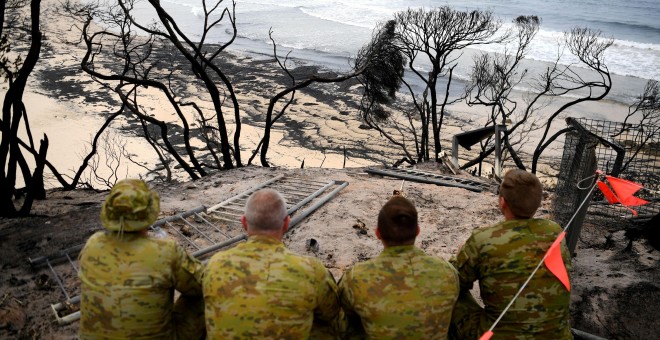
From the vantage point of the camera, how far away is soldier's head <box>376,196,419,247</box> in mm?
3314

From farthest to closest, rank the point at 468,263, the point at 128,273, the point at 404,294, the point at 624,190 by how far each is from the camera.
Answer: the point at 624,190, the point at 468,263, the point at 128,273, the point at 404,294

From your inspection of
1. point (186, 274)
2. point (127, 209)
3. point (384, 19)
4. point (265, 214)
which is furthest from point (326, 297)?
point (384, 19)

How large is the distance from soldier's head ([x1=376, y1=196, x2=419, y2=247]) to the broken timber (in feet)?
19.7

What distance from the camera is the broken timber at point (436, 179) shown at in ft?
30.4

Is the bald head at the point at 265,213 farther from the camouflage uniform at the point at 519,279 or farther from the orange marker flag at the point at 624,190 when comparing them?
the orange marker flag at the point at 624,190

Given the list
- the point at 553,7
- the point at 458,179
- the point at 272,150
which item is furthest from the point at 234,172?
the point at 553,7

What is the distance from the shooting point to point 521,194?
11.9 feet

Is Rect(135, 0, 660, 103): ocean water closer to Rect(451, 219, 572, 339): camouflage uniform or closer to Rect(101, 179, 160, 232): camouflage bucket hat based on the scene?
Rect(101, 179, 160, 232): camouflage bucket hat

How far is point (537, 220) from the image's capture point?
3664 millimetres

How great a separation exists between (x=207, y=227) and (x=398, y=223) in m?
4.12

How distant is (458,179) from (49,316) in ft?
23.6

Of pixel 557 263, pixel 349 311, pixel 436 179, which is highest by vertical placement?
pixel 557 263

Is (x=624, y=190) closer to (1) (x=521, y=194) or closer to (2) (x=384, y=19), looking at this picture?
(1) (x=521, y=194)

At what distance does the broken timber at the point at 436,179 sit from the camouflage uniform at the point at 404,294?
5962 millimetres
